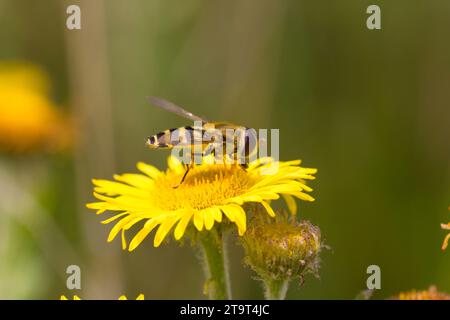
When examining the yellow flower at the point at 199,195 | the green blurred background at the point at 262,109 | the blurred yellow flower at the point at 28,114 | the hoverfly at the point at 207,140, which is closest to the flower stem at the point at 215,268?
the yellow flower at the point at 199,195

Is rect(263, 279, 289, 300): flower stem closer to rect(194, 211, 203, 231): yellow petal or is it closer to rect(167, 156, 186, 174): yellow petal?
rect(194, 211, 203, 231): yellow petal

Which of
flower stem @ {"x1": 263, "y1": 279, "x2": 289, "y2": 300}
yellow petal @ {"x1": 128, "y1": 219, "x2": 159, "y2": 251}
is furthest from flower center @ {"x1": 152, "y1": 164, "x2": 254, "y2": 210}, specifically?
flower stem @ {"x1": 263, "y1": 279, "x2": 289, "y2": 300}

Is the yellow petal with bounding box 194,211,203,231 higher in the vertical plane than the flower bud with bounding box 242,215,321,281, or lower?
higher

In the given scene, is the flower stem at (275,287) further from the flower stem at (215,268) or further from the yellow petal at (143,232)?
the yellow petal at (143,232)

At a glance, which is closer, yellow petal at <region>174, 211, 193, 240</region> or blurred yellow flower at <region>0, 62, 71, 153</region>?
yellow petal at <region>174, 211, 193, 240</region>
